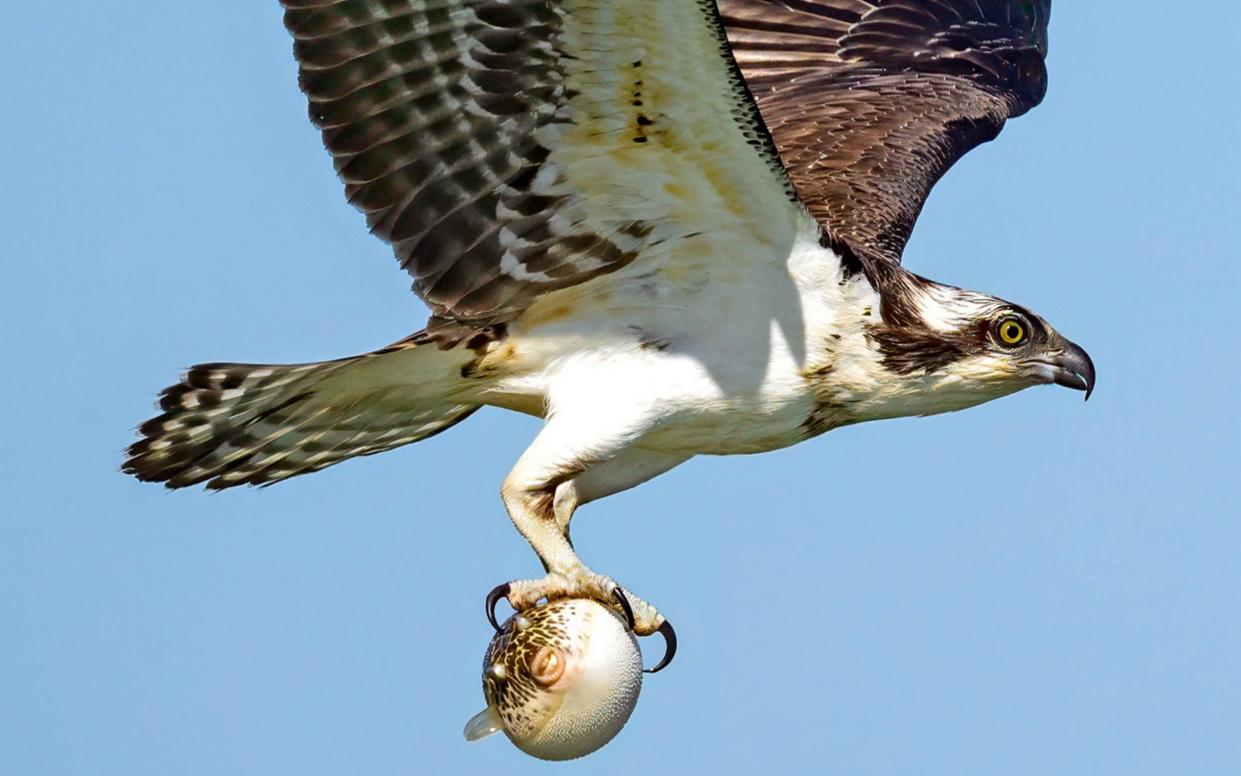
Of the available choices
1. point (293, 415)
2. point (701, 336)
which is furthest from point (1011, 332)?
point (293, 415)

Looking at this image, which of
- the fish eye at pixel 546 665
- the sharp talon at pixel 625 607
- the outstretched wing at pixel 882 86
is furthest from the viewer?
the outstretched wing at pixel 882 86

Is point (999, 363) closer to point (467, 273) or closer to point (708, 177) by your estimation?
point (708, 177)

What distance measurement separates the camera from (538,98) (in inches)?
269

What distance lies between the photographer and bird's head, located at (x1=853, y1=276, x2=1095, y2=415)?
7.48 m

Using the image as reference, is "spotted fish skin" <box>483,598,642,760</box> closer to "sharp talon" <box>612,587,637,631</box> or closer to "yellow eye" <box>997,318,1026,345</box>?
"sharp talon" <box>612,587,637,631</box>

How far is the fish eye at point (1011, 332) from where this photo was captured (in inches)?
299

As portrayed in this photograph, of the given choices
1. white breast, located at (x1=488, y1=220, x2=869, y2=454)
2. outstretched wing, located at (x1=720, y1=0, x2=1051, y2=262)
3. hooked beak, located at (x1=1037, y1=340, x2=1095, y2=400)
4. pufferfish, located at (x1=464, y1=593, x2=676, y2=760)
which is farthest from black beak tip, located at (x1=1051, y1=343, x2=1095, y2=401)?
pufferfish, located at (x1=464, y1=593, x2=676, y2=760)

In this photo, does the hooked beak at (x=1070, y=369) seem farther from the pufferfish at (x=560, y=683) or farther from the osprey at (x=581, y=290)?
the pufferfish at (x=560, y=683)

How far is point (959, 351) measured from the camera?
7.55 meters

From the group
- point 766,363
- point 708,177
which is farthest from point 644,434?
point 708,177

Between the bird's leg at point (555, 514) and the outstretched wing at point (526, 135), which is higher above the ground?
the outstretched wing at point (526, 135)

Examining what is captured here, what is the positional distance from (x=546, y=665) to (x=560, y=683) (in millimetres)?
73

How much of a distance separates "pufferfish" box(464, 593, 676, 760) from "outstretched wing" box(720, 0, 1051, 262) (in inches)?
106

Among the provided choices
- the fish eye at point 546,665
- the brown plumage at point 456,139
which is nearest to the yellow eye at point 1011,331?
the brown plumage at point 456,139
